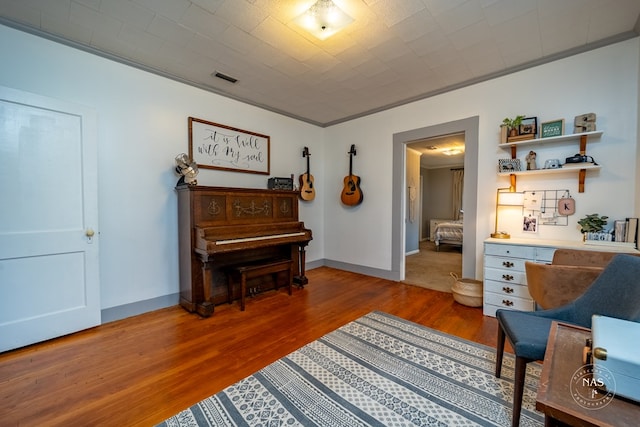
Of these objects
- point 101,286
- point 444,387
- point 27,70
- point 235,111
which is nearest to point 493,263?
point 444,387

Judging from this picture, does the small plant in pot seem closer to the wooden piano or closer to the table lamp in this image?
the table lamp

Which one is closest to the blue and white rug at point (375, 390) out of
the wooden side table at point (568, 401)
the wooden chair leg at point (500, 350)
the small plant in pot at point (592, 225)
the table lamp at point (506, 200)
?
the wooden chair leg at point (500, 350)

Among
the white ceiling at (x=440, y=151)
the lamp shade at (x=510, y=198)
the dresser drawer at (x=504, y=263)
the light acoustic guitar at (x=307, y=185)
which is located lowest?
the dresser drawer at (x=504, y=263)

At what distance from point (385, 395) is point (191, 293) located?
2173 mm

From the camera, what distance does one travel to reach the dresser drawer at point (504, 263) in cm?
252

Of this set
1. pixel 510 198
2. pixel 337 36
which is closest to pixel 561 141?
pixel 510 198

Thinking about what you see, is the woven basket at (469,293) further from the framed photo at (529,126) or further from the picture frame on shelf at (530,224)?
the framed photo at (529,126)

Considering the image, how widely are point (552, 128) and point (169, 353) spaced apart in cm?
399

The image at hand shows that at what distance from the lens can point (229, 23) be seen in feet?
6.97

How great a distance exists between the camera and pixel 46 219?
2.21 meters

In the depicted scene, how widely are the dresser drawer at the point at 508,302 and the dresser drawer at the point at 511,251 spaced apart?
415 mm

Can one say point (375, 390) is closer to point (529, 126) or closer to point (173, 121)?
point (529, 126)

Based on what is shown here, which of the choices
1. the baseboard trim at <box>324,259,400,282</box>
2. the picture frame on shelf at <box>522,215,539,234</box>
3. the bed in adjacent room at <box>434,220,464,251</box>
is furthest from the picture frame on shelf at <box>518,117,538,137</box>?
the bed in adjacent room at <box>434,220,464,251</box>

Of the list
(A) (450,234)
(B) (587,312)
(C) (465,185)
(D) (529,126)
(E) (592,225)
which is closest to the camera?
(B) (587,312)
